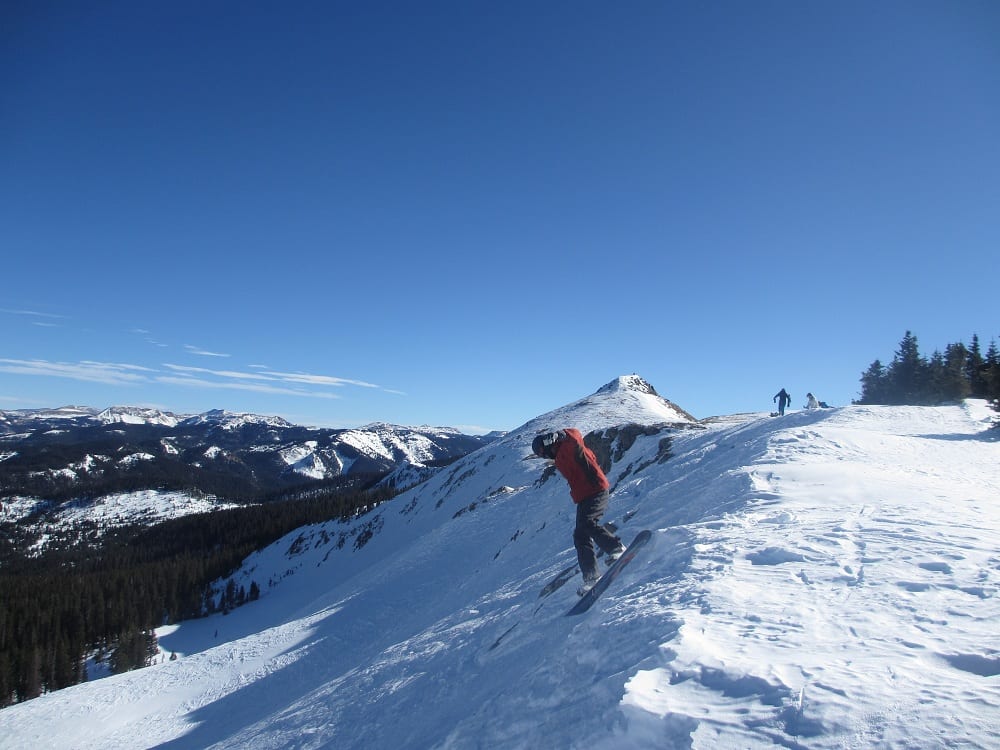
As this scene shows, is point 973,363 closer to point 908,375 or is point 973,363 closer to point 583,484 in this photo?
point 908,375

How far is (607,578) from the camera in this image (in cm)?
974

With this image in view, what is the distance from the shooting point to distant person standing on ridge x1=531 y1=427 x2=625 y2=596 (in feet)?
32.9

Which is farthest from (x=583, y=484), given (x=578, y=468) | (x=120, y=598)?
(x=120, y=598)

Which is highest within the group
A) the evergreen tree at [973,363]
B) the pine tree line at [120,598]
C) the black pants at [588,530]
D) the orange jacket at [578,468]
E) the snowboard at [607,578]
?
the evergreen tree at [973,363]

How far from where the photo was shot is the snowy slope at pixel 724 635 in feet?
Result: 15.2

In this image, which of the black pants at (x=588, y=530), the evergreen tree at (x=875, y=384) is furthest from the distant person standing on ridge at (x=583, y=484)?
the evergreen tree at (x=875, y=384)

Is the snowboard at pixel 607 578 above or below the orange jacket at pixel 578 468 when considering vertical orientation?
below

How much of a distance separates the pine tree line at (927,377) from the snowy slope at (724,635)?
20855 millimetres

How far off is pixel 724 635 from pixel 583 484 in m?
4.25

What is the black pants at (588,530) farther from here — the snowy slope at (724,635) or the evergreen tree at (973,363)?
the evergreen tree at (973,363)

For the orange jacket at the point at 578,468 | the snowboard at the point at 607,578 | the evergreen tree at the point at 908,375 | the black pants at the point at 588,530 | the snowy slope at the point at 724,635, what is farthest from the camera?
the evergreen tree at the point at 908,375

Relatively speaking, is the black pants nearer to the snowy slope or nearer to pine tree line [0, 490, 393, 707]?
the snowy slope

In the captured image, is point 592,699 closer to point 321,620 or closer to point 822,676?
point 822,676

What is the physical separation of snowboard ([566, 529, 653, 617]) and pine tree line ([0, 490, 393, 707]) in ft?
267
